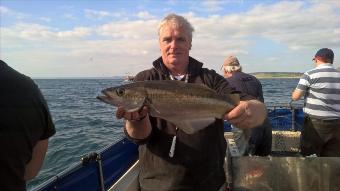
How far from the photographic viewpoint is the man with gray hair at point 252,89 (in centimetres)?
738

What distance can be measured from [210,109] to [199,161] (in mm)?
583

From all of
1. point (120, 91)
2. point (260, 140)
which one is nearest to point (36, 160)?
point (120, 91)

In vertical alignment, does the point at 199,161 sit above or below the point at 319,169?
above

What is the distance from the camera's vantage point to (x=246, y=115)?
3631 millimetres

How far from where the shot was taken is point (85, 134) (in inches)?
744

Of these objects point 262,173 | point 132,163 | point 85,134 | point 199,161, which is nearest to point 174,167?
point 199,161

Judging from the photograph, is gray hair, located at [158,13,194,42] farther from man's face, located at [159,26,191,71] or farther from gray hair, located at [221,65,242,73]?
gray hair, located at [221,65,242,73]

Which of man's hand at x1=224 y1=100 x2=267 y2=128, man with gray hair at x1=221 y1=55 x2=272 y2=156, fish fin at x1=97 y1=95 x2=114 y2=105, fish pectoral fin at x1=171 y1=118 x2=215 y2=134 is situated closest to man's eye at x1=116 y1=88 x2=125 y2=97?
fish fin at x1=97 y1=95 x2=114 y2=105

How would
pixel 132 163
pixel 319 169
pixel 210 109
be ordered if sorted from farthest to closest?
pixel 132 163 < pixel 319 169 < pixel 210 109

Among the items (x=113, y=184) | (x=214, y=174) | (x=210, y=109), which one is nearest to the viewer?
(x=210, y=109)

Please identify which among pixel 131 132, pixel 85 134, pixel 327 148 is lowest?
pixel 85 134

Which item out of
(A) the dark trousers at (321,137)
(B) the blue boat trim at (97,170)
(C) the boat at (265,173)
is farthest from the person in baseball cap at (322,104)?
(B) the blue boat trim at (97,170)

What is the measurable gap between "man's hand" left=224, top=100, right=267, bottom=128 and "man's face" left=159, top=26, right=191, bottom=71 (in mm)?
825

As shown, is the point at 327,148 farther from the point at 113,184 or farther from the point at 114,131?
the point at 114,131
